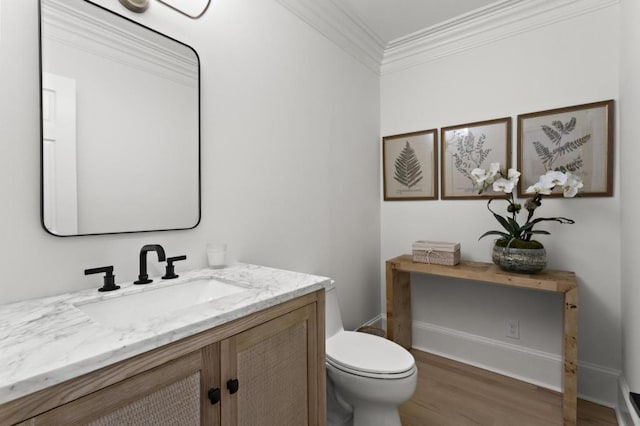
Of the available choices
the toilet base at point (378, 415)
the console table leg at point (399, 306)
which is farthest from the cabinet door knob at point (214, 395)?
the console table leg at point (399, 306)

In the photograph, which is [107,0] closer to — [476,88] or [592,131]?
[476,88]

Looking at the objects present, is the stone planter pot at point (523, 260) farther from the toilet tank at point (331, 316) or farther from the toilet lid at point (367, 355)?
the toilet tank at point (331, 316)

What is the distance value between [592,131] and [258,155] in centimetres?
200

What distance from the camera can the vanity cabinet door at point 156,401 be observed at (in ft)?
1.91

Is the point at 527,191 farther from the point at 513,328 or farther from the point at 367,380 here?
the point at 367,380

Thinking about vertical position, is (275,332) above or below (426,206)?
below

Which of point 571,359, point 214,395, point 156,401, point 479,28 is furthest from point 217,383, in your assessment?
point 479,28

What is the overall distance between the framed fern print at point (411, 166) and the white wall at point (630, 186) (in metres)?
1.06

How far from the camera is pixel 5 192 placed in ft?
2.96

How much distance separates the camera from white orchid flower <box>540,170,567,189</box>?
1.74 meters

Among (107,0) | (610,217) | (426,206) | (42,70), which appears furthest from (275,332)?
(610,217)

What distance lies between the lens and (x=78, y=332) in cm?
70

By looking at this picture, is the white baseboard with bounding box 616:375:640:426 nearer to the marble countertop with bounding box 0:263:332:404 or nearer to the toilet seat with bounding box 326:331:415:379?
the toilet seat with bounding box 326:331:415:379

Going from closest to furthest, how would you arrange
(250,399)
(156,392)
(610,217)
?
(156,392) → (250,399) → (610,217)
